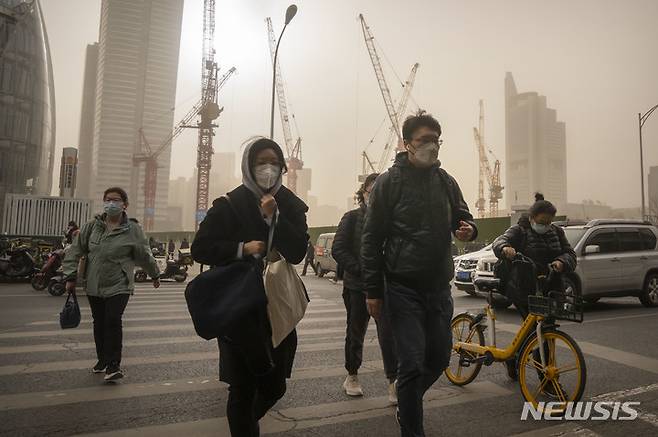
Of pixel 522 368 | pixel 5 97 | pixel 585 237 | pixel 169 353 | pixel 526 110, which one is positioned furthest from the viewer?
pixel 526 110

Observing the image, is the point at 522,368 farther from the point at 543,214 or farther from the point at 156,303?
the point at 156,303

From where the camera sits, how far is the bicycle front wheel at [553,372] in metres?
3.87

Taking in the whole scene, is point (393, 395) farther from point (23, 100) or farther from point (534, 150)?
point (534, 150)

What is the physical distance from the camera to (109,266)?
189 inches

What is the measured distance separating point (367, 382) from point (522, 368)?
1.51 meters

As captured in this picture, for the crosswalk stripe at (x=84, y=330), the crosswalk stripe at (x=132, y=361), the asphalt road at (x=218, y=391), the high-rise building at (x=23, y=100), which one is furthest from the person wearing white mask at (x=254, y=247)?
the high-rise building at (x=23, y=100)

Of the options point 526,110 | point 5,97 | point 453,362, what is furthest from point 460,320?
point 526,110

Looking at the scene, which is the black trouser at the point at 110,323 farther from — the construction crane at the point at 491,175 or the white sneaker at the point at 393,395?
the construction crane at the point at 491,175

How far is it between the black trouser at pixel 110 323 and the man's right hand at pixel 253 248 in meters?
2.80

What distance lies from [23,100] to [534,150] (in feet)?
463

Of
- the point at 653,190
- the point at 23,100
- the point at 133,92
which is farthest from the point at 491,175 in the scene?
the point at 133,92

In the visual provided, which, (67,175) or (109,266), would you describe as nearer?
(109,266)

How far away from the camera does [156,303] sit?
1121 centimetres

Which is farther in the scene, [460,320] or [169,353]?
[169,353]
